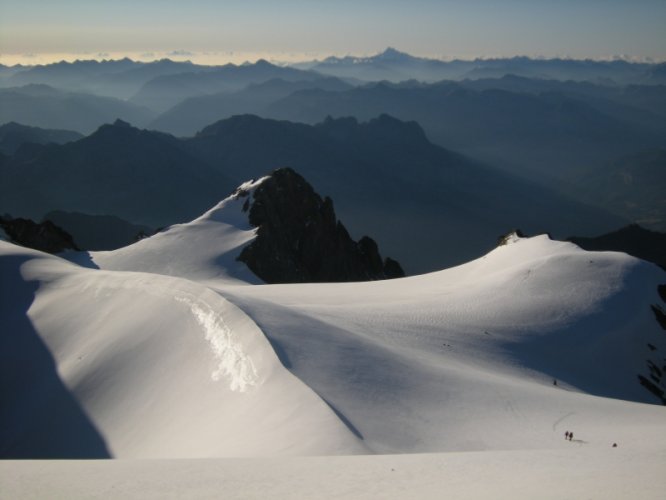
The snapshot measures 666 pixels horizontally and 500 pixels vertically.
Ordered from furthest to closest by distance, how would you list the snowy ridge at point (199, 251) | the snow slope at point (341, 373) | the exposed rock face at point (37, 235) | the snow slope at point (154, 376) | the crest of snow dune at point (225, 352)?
the exposed rock face at point (37, 235) → the snowy ridge at point (199, 251) → the crest of snow dune at point (225, 352) → the snow slope at point (154, 376) → the snow slope at point (341, 373)

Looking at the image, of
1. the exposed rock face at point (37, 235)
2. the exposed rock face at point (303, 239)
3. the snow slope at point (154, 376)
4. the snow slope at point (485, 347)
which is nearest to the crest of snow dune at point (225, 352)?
the snow slope at point (154, 376)

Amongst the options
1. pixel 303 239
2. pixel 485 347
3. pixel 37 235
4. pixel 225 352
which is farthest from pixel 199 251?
pixel 225 352

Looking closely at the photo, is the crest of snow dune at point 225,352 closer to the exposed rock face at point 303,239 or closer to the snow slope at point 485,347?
the snow slope at point 485,347

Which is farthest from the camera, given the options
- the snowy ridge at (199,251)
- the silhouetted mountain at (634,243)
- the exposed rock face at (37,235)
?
the silhouetted mountain at (634,243)

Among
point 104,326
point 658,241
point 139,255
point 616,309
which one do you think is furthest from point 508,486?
point 658,241

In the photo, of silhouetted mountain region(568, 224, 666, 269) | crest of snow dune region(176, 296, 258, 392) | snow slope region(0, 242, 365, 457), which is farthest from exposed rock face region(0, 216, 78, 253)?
silhouetted mountain region(568, 224, 666, 269)

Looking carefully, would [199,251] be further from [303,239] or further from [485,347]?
[485,347]
